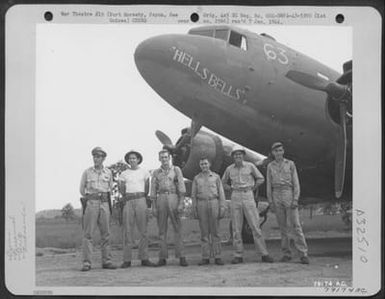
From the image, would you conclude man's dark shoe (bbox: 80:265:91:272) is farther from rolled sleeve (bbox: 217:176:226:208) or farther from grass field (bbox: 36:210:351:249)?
rolled sleeve (bbox: 217:176:226:208)

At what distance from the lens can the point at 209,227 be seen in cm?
599

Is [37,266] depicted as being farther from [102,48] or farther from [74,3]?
[74,3]

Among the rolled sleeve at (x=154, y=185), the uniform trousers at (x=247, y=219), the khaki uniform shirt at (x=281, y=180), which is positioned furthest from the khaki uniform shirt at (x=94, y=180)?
the khaki uniform shirt at (x=281, y=180)

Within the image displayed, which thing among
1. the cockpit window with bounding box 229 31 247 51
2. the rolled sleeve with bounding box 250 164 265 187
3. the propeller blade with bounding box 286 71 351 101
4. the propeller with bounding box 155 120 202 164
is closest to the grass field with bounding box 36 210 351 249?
the rolled sleeve with bounding box 250 164 265 187

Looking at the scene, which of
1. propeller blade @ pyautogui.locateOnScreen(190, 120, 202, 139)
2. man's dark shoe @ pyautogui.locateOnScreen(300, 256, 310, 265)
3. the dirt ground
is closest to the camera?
the dirt ground

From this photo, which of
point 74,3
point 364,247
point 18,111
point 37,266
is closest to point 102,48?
point 74,3

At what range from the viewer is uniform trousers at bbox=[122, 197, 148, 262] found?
5.98 metres

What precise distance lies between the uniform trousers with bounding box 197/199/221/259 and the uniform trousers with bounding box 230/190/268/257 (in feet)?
0.57

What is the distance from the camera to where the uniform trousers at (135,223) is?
236 inches

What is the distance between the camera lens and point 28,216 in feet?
19.4

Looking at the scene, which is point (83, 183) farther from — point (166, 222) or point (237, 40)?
point (237, 40)

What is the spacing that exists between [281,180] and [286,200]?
0.21 metres

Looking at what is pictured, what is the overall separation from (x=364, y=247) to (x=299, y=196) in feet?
2.66

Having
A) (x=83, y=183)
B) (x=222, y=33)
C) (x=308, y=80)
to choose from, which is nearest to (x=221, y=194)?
(x=83, y=183)
